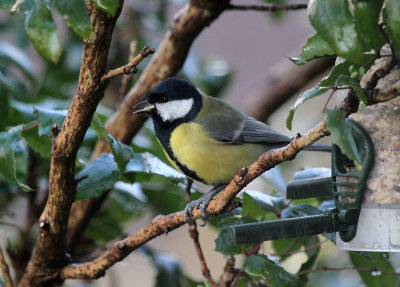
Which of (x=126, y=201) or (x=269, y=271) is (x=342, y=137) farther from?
(x=126, y=201)

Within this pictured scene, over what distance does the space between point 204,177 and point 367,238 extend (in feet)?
1.67

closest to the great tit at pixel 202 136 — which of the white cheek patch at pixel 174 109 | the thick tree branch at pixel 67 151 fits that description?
the white cheek patch at pixel 174 109

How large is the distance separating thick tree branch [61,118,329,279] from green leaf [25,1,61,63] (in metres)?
0.34

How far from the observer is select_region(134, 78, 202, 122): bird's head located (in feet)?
5.02

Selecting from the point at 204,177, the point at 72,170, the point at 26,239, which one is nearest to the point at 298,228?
the point at 72,170

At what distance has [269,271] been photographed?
1001 mm

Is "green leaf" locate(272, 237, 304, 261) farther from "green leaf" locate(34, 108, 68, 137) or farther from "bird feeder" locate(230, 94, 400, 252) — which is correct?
"green leaf" locate(34, 108, 68, 137)

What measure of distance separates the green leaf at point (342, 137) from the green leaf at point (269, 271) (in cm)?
34

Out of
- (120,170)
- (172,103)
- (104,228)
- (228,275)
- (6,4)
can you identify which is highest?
(6,4)

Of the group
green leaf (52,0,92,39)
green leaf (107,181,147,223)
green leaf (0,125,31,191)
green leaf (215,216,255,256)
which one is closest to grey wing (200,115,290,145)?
green leaf (107,181,147,223)

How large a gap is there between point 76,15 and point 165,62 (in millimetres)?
816

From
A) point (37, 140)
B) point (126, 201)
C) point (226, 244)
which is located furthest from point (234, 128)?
point (37, 140)

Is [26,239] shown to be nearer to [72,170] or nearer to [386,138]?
[72,170]

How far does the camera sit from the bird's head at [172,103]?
1.53 metres
